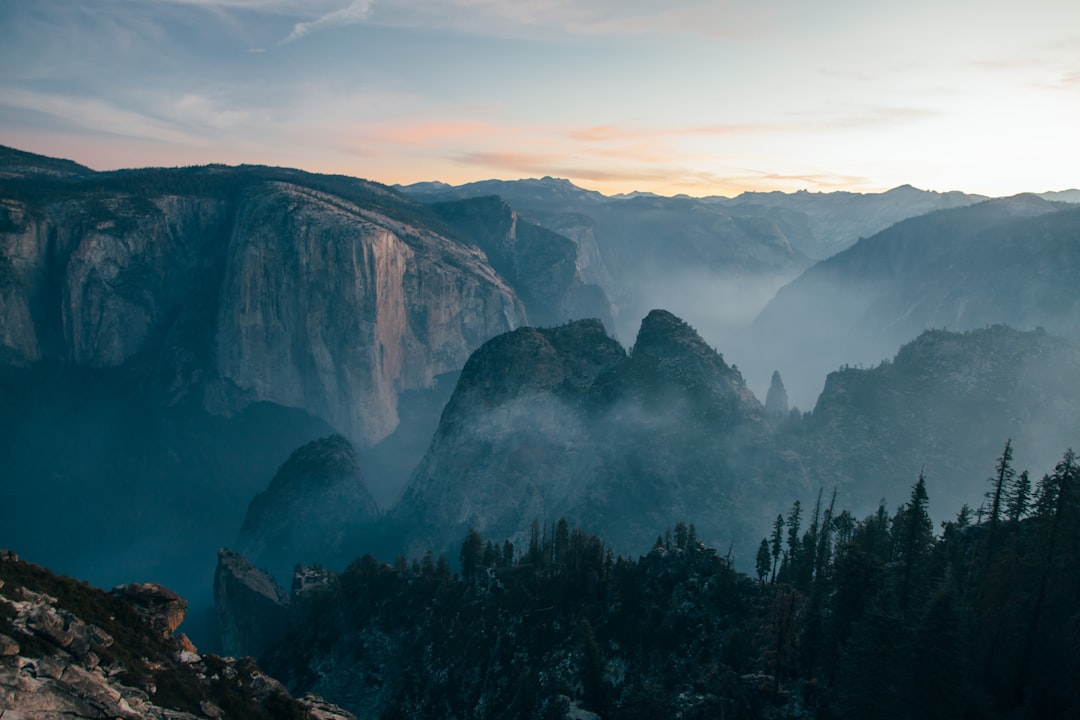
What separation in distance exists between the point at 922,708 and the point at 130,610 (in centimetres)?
5934

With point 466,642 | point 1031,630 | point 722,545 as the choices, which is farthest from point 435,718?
point 722,545

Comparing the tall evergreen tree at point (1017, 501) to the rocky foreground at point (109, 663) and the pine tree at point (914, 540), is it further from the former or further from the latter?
the rocky foreground at point (109, 663)

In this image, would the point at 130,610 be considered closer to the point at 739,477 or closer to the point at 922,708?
the point at 922,708

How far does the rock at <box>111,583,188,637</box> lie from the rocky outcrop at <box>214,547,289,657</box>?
8177cm

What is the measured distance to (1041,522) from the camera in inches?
2913

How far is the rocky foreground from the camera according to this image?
4556 centimetres

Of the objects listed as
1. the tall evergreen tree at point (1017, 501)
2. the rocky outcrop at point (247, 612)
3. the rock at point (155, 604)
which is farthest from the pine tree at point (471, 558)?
the tall evergreen tree at point (1017, 501)

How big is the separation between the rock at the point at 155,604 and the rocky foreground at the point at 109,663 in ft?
0.28

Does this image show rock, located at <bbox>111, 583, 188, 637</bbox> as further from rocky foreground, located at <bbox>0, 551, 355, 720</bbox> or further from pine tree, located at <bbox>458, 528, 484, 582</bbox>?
pine tree, located at <bbox>458, 528, 484, 582</bbox>

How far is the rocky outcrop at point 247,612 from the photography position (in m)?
148

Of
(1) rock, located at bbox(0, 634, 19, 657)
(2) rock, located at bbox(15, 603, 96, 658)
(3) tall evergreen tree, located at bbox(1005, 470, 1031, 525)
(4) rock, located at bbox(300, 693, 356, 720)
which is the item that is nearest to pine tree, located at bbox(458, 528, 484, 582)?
(4) rock, located at bbox(300, 693, 356, 720)

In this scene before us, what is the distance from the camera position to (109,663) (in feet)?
175

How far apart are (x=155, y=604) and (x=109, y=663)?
14.7 m

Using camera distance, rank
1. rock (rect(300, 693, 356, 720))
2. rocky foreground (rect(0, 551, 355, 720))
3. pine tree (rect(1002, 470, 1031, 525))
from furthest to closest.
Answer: pine tree (rect(1002, 470, 1031, 525)) → rock (rect(300, 693, 356, 720)) → rocky foreground (rect(0, 551, 355, 720))
